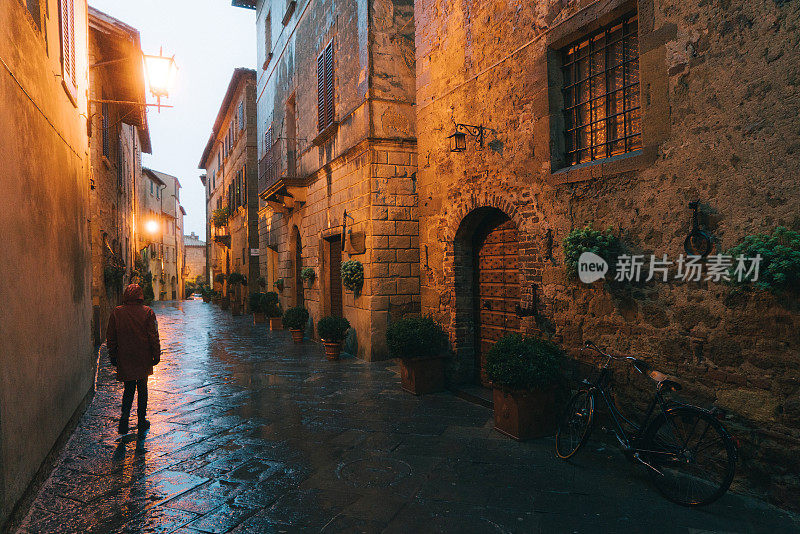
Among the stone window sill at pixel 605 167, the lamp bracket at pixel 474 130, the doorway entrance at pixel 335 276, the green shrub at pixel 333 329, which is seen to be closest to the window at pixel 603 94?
the stone window sill at pixel 605 167

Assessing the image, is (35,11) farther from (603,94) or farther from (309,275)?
(309,275)

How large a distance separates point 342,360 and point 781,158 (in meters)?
7.71

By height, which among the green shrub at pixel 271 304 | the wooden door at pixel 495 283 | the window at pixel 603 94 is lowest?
the green shrub at pixel 271 304

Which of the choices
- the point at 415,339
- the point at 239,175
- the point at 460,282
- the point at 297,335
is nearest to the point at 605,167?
the point at 460,282

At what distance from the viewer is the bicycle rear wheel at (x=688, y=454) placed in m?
3.49

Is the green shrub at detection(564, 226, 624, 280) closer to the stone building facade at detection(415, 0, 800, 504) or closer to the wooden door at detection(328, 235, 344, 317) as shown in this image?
the stone building facade at detection(415, 0, 800, 504)

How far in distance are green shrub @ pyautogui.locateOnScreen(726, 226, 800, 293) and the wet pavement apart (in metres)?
1.61

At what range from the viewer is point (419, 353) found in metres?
6.75

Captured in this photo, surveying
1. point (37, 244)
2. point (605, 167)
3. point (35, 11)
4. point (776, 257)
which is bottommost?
point (776, 257)

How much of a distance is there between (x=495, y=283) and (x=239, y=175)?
61.0 feet

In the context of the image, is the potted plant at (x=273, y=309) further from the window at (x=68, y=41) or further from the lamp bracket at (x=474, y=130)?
the lamp bracket at (x=474, y=130)

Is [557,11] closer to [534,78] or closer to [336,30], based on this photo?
[534,78]

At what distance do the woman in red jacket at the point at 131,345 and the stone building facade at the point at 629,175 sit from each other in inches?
159

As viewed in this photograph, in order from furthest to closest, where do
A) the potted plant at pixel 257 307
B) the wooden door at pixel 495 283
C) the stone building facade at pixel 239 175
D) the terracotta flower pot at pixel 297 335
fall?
the stone building facade at pixel 239 175 → the potted plant at pixel 257 307 → the terracotta flower pot at pixel 297 335 → the wooden door at pixel 495 283
